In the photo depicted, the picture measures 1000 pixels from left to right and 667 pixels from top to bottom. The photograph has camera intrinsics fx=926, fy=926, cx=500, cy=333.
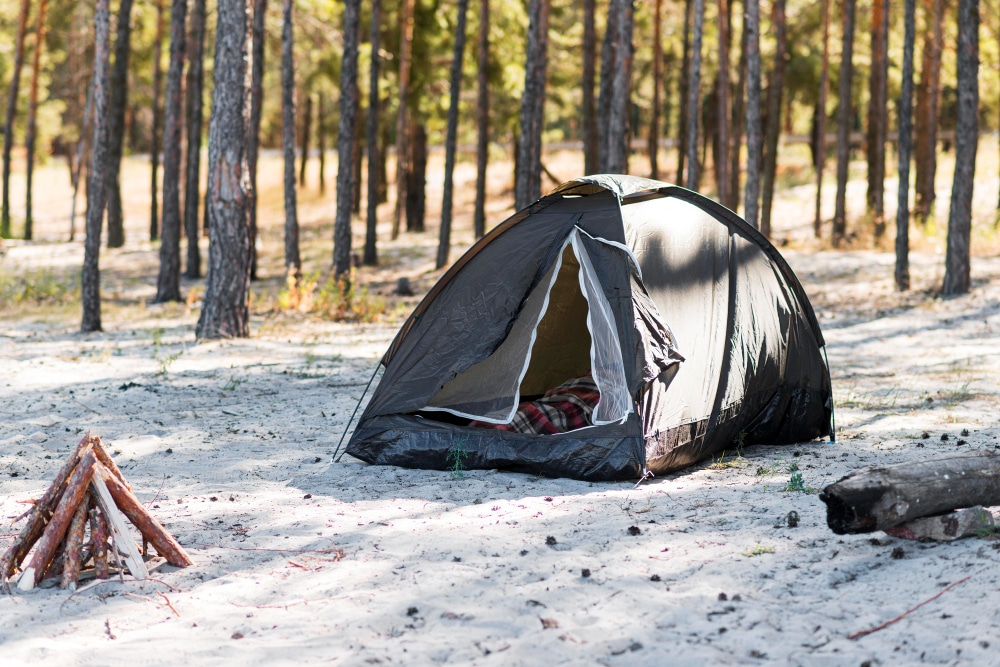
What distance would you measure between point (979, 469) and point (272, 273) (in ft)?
64.1

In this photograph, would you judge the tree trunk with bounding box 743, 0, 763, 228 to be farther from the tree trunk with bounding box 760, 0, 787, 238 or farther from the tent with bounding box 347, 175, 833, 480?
the tent with bounding box 347, 175, 833, 480

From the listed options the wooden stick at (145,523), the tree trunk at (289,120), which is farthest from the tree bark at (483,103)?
the wooden stick at (145,523)

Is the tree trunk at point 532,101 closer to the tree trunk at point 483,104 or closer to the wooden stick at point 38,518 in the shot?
the tree trunk at point 483,104

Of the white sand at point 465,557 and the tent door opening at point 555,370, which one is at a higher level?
the tent door opening at point 555,370

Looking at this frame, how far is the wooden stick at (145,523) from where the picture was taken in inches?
182

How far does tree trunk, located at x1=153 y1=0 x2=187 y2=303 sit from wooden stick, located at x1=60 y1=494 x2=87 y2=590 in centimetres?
1305

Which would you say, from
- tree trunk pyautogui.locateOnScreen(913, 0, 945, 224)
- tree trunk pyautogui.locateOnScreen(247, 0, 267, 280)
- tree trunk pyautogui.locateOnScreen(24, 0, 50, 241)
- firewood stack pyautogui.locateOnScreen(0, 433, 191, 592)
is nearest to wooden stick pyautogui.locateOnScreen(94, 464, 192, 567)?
firewood stack pyautogui.locateOnScreen(0, 433, 191, 592)

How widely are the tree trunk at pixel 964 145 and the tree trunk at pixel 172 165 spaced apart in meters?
13.1

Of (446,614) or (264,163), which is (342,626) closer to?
(446,614)

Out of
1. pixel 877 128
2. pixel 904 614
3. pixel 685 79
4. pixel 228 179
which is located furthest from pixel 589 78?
pixel 904 614

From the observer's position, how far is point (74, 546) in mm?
4555

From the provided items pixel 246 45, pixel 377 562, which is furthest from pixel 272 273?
pixel 377 562

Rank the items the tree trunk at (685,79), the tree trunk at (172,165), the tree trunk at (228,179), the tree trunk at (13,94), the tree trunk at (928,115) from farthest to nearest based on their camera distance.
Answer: the tree trunk at (13,94)
the tree trunk at (685,79)
the tree trunk at (928,115)
the tree trunk at (172,165)
the tree trunk at (228,179)

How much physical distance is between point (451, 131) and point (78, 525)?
1682 centimetres
